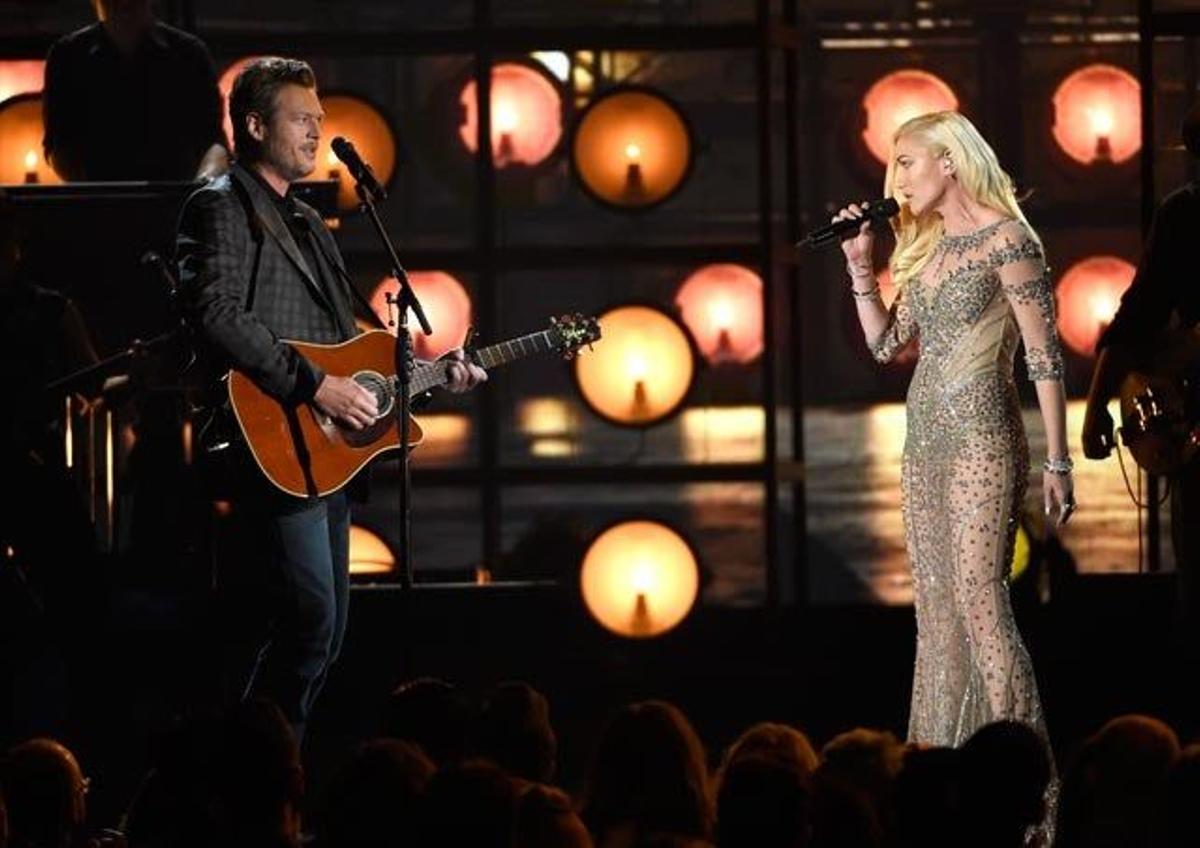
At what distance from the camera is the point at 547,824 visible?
408 centimetres

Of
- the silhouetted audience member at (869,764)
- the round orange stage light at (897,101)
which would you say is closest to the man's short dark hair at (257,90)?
the silhouetted audience member at (869,764)

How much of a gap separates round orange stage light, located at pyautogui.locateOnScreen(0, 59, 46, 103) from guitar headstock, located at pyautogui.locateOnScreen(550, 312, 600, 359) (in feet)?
10.3

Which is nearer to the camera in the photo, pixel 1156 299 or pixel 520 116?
pixel 1156 299

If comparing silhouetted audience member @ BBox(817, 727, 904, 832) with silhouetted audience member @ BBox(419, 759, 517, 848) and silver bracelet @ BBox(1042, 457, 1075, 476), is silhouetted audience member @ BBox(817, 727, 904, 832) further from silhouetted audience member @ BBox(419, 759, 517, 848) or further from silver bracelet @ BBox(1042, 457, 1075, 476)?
silver bracelet @ BBox(1042, 457, 1075, 476)

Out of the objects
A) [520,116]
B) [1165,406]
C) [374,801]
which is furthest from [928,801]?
[520,116]

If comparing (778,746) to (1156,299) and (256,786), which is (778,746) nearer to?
(256,786)

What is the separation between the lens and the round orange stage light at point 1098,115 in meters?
8.98

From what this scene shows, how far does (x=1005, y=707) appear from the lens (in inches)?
236

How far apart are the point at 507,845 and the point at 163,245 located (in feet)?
11.9

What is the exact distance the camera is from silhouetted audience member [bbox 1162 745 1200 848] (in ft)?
13.2

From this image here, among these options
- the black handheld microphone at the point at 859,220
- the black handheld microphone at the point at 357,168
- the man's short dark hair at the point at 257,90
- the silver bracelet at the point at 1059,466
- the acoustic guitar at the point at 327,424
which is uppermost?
the man's short dark hair at the point at 257,90

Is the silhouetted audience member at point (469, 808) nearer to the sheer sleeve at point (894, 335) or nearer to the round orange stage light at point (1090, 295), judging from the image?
the sheer sleeve at point (894, 335)

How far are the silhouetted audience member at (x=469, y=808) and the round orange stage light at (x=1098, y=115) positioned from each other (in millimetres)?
5258

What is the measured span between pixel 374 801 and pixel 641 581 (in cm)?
403
